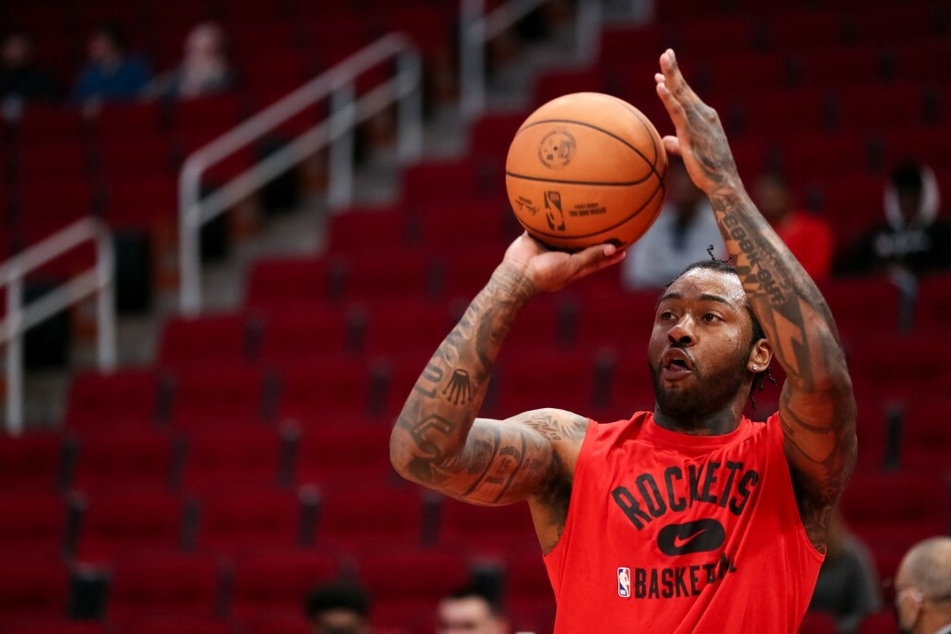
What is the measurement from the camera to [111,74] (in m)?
10.5

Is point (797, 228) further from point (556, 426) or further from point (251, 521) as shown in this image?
point (556, 426)

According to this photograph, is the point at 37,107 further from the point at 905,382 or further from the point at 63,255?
the point at 905,382

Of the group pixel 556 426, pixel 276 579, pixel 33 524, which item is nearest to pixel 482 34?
pixel 33 524

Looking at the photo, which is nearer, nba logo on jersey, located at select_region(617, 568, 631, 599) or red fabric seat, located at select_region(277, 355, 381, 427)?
nba logo on jersey, located at select_region(617, 568, 631, 599)

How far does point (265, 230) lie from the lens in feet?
31.5

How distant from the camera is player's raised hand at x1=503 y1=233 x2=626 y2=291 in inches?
98.4

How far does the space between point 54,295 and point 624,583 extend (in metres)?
6.80

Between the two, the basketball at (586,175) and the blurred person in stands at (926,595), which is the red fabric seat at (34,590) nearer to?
the blurred person in stands at (926,595)

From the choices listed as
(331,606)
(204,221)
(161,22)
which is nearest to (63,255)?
(204,221)

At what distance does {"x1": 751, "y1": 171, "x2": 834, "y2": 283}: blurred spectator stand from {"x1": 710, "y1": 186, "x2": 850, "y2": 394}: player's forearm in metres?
4.40

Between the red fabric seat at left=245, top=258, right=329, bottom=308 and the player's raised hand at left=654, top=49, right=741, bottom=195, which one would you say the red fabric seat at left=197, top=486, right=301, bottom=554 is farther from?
the player's raised hand at left=654, top=49, right=741, bottom=195

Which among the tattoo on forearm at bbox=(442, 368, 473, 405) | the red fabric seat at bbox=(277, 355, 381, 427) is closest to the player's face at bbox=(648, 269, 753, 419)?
the tattoo on forearm at bbox=(442, 368, 473, 405)

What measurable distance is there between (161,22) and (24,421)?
4210 mm

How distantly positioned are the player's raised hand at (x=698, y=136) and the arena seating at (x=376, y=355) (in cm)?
263
